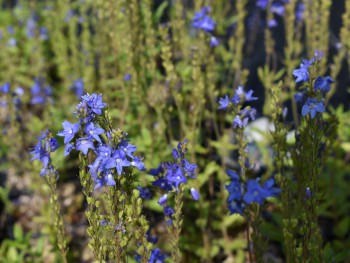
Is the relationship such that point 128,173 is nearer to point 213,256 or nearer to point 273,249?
point 213,256

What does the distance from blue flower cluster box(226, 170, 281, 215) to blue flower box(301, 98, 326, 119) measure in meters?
0.39

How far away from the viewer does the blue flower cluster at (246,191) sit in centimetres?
234

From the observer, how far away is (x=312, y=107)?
7.45ft

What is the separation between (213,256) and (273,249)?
608mm

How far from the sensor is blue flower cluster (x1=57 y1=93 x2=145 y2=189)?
2.07 meters

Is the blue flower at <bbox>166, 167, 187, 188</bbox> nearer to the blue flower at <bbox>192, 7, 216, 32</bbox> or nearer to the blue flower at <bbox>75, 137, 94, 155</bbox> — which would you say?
the blue flower at <bbox>75, 137, 94, 155</bbox>

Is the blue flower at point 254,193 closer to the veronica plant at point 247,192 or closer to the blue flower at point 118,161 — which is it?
the veronica plant at point 247,192

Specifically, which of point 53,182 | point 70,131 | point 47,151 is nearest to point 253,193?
point 70,131

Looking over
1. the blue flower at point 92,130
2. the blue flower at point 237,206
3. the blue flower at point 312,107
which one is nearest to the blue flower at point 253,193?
the blue flower at point 237,206

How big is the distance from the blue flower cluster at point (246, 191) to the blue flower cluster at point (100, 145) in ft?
1.54

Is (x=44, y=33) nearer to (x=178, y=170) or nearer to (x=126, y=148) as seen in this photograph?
(x=178, y=170)

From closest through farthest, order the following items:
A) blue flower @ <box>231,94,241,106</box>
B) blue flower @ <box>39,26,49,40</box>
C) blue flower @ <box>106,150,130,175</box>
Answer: blue flower @ <box>106,150,130,175</box>
blue flower @ <box>231,94,241,106</box>
blue flower @ <box>39,26,49,40</box>

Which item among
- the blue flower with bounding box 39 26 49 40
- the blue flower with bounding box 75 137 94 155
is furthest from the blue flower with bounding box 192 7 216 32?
the blue flower with bounding box 39 26 49 40

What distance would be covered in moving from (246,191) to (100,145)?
0.72 m
